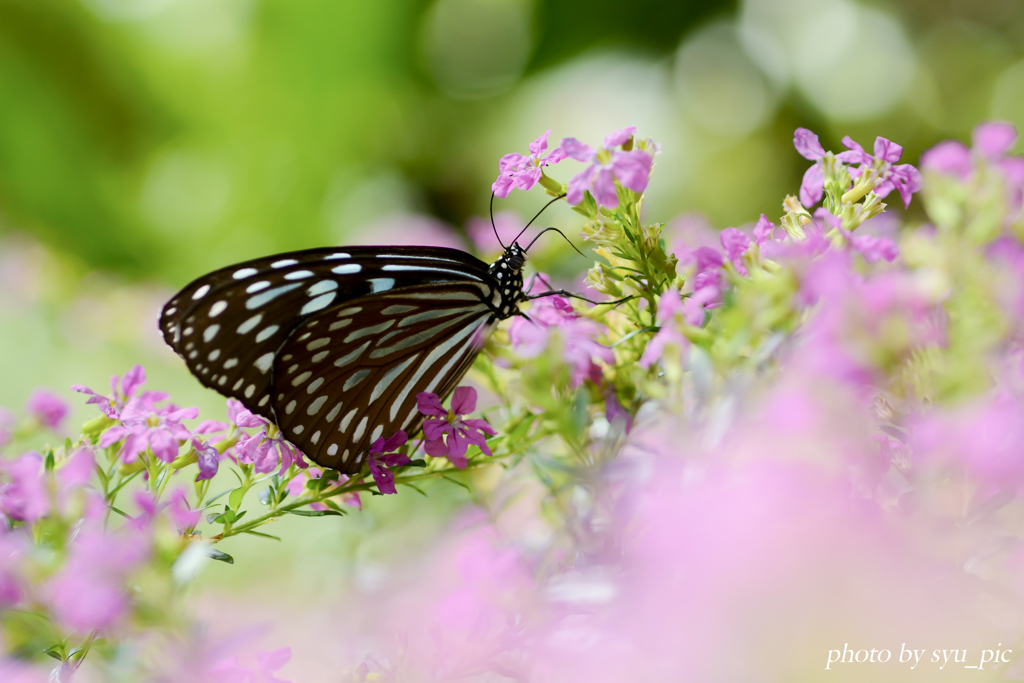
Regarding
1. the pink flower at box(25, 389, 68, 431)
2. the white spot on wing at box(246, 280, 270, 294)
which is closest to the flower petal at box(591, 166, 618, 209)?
the white spot on wing at box(246, 280, 270, 294)

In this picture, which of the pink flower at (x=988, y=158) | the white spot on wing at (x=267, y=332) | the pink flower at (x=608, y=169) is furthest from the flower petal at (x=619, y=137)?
the white spot on wing at (x=267, y=332)

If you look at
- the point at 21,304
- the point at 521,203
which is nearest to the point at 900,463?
the point at 521,203

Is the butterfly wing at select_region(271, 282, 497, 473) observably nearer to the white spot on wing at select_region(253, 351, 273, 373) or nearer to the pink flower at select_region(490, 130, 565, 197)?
the white spot on wing at select_region(253, 351, 273, 373)

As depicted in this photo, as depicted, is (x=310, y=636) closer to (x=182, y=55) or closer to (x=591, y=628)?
(x=591, y=628)

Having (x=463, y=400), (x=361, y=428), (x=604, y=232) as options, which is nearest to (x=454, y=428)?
(x=463, y=400)

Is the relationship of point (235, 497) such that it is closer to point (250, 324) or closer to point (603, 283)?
point (250, 324)

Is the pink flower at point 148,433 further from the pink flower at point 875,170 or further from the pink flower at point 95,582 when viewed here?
the pink flower at point 875,170

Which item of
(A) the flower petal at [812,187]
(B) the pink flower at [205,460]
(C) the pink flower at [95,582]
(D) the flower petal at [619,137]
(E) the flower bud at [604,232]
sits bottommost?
(C) the pink flower at [95,582]
